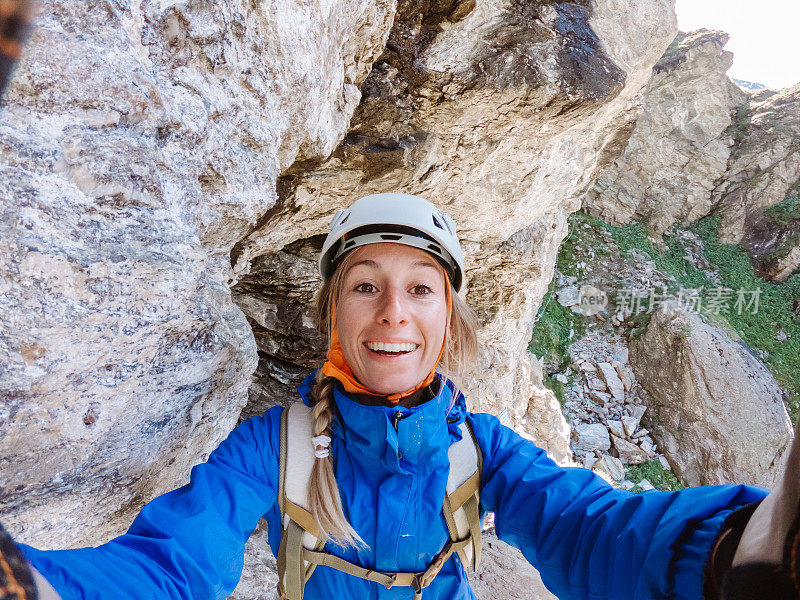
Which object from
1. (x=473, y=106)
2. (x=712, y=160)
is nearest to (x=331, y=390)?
(x=473, y=106)

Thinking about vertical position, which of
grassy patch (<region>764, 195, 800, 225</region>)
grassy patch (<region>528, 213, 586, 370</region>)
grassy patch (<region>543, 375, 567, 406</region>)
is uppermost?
grassy patch (<region>764, 195, 800, 225</region>)

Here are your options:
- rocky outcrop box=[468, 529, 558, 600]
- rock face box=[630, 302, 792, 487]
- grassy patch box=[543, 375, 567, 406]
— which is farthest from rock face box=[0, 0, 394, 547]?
rock face box=[630, 302, 792, 487]

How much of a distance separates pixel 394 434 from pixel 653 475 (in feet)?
41.5

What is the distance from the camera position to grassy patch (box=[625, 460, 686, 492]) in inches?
451

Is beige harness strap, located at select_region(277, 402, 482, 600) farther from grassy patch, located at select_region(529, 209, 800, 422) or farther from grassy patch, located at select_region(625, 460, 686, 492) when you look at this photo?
grassy patch, located at select_region(529, 209, 800, 422)

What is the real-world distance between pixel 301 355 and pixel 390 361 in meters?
3.32

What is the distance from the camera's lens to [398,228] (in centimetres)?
223

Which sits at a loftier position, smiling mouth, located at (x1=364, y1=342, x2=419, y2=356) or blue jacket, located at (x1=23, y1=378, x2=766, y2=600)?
smiling mouth, located at (x1=364, y1=342, x2=419, y2=356)

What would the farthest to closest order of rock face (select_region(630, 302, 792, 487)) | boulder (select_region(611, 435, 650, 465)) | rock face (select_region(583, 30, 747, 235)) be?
1. rock face (select_region(583, 30, 747, 235))
2. boulder (select_region(611, 435, 650, 465))
3. rock face (select_region(630, 302, 792, 487))

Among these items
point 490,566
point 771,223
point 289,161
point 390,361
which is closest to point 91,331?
point 390,361

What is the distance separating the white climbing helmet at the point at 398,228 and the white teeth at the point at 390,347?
511mm

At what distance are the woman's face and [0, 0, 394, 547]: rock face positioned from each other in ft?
1.93

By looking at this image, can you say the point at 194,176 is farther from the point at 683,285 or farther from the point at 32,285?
the point at 683,285

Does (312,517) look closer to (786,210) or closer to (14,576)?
(14,576)
